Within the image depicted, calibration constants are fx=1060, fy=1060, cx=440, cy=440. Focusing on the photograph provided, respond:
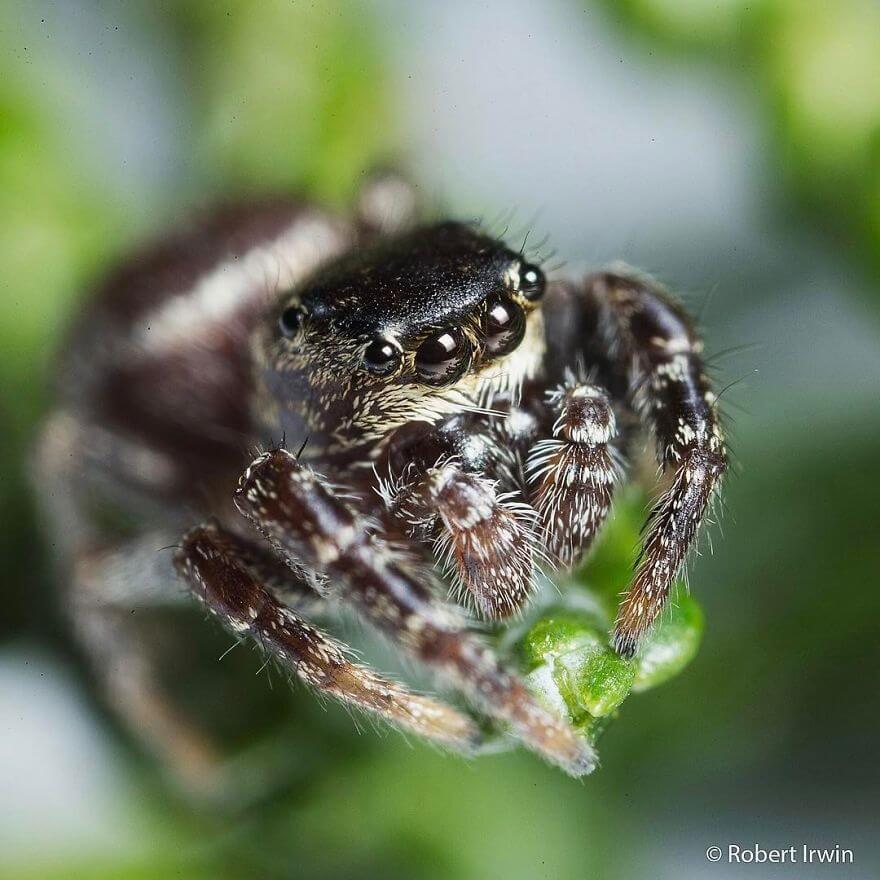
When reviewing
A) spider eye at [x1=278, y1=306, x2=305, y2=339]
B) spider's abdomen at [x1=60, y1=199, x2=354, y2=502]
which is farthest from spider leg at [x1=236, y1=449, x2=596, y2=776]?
spider's abdomen at [x1=60, y1=199, x2=354, y2=502]

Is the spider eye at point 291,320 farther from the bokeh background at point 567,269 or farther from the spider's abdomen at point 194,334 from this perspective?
the spider's abdomen at point 194,334

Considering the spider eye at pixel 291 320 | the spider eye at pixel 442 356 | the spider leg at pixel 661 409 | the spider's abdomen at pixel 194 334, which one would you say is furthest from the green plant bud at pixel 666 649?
the spider's abdomen at pixel 194 334

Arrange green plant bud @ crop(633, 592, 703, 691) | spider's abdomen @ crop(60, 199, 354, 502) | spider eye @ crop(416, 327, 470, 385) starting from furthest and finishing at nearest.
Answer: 1. spider's abdomen @ crop(60, 199, 354, 502)
2. spider eye @ crop(416, 327, 470, 385)
3. green plant bud @ crop(633, 592, 703, 691)

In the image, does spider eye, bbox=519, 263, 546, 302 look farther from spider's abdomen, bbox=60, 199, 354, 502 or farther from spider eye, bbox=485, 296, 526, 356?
spider's abdomen, bbox=60, 199, 354, 502

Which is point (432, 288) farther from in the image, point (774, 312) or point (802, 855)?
point (802, 855)

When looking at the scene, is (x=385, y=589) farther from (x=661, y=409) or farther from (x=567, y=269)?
(x=567, y=269)
